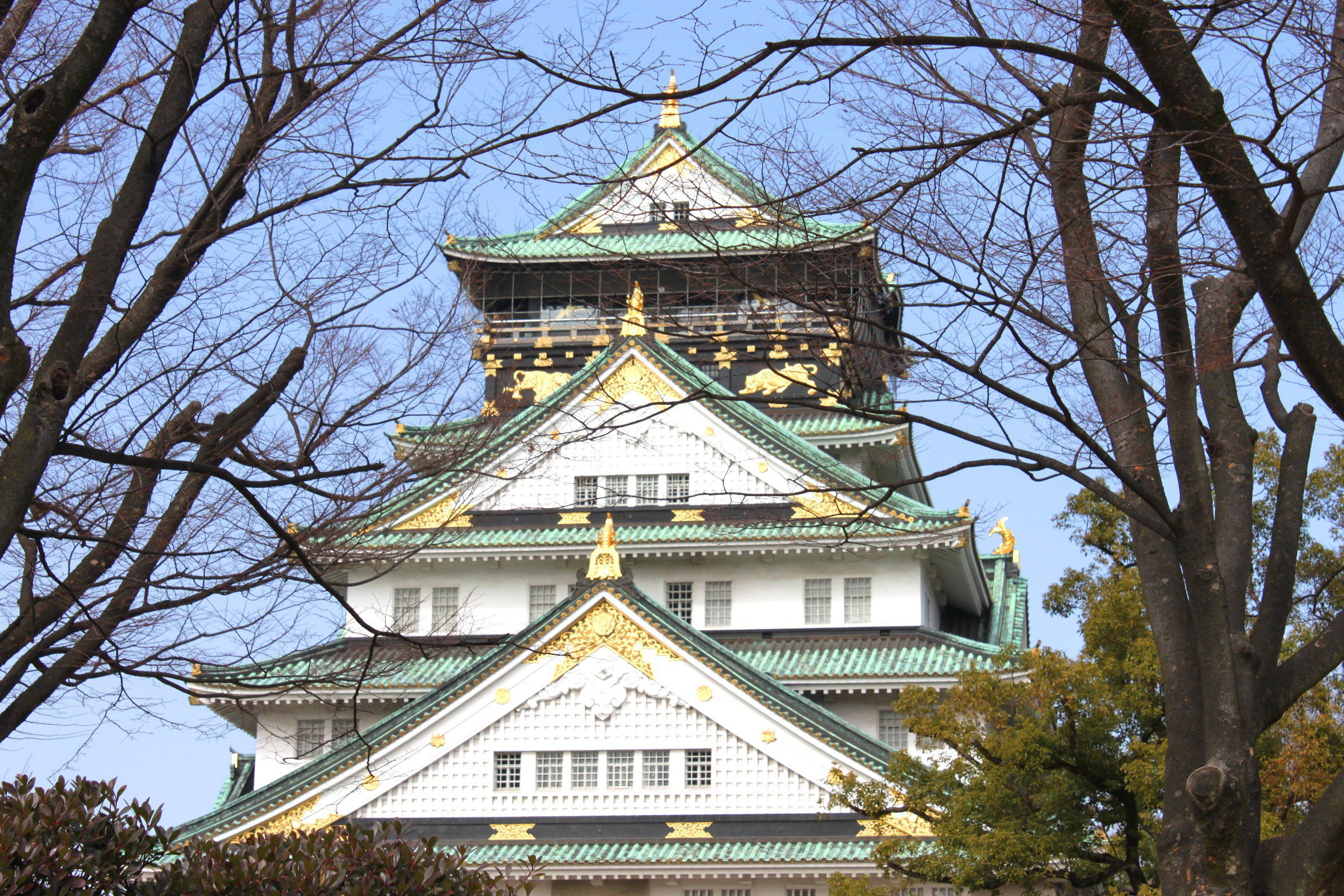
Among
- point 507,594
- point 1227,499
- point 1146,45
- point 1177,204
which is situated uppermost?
point 507,594

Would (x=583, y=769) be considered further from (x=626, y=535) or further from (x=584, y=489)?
(x=584, y=489)

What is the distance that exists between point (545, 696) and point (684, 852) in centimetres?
321

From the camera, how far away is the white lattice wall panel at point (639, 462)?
27.8 m

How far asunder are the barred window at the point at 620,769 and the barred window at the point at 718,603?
4096mm

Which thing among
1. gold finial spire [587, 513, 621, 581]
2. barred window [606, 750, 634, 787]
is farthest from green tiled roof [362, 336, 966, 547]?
barred window [606, 750, 634, 787]

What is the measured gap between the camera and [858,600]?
88.3ft

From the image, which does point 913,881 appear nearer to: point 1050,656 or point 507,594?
point 1050,656

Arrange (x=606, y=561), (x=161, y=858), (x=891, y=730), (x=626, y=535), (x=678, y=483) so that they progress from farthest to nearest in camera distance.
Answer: (x=678, y=483)
(x=626, y=535)
(x=891, y=730)
(x=606, y=561)
(x=161, y=858)

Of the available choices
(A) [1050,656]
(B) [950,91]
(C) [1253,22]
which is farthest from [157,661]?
(A) [1050,656]

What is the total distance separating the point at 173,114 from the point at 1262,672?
644 centimetres

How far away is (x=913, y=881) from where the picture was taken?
20.3 meters

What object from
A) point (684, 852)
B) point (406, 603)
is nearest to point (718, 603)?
point (406, 603)

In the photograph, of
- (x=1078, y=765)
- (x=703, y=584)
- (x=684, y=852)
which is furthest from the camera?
(x=703, y=584)

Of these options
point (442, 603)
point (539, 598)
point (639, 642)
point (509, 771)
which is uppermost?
point (539, 598)
